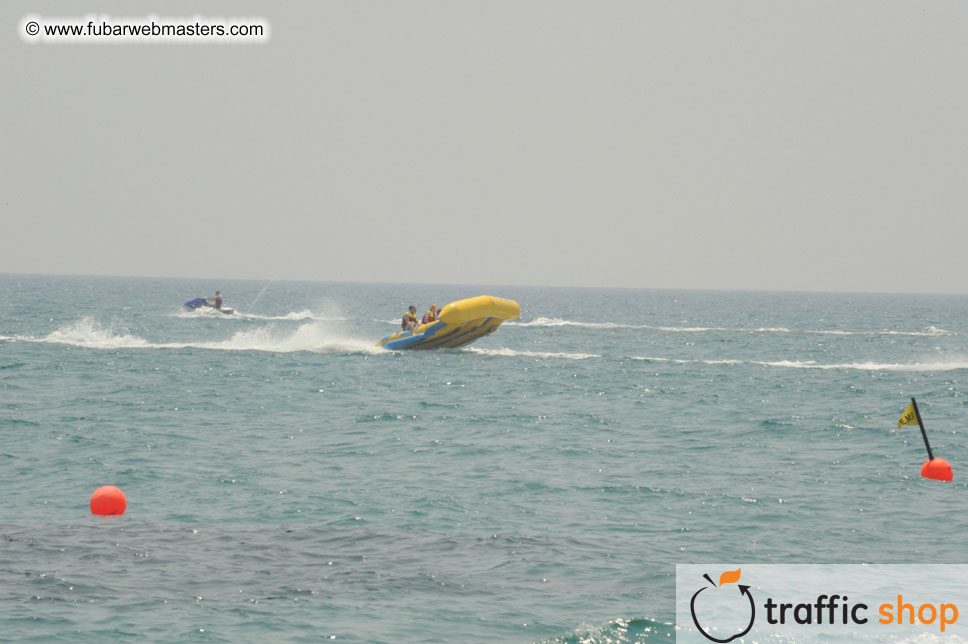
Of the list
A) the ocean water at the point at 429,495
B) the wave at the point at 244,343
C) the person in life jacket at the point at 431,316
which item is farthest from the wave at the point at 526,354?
the ocean water at the point at 429,495

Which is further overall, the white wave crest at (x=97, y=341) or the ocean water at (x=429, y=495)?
the white wave crest at (x=97, y=341)

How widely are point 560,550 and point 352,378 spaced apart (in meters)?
16.3

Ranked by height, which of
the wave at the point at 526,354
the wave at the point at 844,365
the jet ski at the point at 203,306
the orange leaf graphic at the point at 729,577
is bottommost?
the orange leaf graphic at the point at 729,577

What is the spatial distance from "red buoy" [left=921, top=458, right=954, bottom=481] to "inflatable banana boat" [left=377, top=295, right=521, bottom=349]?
52.0ft

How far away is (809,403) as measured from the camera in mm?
22469

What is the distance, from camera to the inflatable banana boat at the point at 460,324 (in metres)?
28.6

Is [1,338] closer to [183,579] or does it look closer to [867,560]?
[183,579]

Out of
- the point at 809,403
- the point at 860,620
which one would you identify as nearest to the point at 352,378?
the point at 809,403

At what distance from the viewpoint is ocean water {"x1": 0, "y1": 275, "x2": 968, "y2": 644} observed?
805cm

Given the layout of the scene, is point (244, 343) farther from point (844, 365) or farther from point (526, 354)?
point (844, 365)

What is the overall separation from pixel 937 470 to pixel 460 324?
1717 cm

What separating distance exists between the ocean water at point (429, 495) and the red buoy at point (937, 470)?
0.69ft

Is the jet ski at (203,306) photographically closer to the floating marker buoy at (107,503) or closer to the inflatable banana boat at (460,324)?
the inflatable banana boat at (460,324)

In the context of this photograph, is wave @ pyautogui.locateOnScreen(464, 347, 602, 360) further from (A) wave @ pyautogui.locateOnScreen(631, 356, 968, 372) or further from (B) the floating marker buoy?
(B) the floating marker buoy
